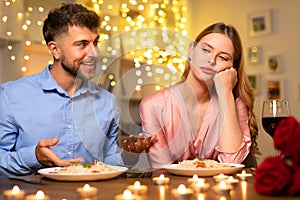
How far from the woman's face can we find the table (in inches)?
32.8

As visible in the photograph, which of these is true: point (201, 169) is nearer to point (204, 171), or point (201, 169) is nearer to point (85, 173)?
point (204, 171)

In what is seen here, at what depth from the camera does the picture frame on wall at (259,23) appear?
360 centimetres

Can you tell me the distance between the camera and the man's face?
1931mm

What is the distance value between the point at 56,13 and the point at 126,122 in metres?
0.64

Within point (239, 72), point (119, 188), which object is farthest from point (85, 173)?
point (239, 72)

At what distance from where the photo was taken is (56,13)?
77.1 inches

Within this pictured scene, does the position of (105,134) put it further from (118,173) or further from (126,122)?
(118,173)

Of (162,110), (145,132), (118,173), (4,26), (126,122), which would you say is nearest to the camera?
(118,173)

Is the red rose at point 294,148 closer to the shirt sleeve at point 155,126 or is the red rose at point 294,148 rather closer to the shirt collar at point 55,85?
the shirt sleeve at point 155,126

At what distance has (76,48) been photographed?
1.95 metres

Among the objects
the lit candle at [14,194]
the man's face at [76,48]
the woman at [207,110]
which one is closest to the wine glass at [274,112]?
the woman at [207,110]

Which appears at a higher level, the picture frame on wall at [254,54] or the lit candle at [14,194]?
the picture frame on wall at [254,54]

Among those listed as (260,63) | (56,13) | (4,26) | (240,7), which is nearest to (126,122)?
(56,13)

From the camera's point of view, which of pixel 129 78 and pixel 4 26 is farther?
pixel 4 26
